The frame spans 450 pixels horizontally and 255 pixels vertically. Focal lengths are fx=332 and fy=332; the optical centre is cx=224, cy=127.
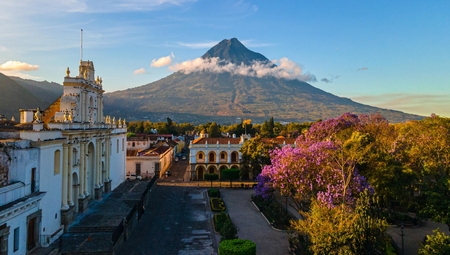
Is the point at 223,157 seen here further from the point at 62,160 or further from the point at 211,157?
the point at 62,160

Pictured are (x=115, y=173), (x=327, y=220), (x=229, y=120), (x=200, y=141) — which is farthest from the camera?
(x=229, y=120)

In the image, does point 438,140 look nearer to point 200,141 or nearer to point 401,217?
point 401,217

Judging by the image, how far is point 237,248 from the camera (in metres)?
15.4

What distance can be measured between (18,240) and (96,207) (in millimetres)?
10381

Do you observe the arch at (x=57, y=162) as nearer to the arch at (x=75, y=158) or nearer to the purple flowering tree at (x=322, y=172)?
the arch at (x=75, y=158)

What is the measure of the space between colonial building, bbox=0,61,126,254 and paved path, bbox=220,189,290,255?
11151 millimetres

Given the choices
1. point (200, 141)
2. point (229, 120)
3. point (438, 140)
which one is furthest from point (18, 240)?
point (229, 120)

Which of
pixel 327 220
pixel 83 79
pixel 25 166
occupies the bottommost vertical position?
pixel 327 220

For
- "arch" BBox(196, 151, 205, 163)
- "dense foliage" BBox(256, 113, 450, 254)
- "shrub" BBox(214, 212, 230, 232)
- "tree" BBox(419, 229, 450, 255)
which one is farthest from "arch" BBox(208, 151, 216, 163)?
"tree" BBox(419, 229, 450, 255)

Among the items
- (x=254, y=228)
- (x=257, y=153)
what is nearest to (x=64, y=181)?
(x=254, y=228)

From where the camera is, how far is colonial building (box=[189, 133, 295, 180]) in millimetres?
44750

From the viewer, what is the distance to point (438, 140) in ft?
79.9

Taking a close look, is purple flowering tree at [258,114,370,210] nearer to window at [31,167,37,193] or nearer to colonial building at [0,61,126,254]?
colonial building at [0,61,126,254]

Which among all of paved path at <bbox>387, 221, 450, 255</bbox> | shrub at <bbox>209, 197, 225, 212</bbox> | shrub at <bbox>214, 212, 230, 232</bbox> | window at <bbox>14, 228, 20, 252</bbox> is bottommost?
paved path at <bbox>387, 221, 450, 255</bbox>
